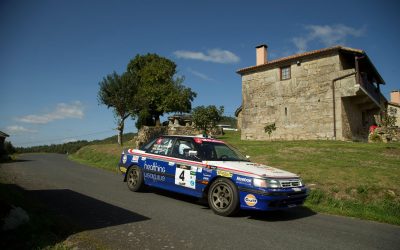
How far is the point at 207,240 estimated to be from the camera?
455 cm

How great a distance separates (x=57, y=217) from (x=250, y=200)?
11.3ft

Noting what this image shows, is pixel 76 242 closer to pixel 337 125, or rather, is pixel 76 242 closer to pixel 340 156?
pixel 340 156

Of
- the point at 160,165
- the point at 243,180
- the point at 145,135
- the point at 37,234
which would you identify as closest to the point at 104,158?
the point at 145,135

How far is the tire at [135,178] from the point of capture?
8.32 meters

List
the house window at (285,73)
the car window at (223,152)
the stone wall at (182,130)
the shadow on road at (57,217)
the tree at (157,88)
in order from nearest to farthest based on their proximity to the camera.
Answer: the shadow on road at (57,217)
the car window at (223,152)
the house window at (285,73)
the stone wall at (182,130)
the tree at (157,88)

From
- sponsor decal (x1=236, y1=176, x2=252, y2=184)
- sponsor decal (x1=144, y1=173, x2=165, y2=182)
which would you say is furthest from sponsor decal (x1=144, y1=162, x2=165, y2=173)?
sponsor decal (x1=236, y1=176, x2=252, y2=184)

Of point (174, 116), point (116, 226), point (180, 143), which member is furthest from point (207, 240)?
point (174, 116)

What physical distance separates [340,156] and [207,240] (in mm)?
10920

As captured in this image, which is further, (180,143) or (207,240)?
(180,143)

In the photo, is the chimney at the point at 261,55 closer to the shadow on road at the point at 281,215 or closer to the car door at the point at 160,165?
the car door at the point at 160,165

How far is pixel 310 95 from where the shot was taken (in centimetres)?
2470

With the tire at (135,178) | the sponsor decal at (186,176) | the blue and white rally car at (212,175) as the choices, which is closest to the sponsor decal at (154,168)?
the blue and white rally car at (212,175)

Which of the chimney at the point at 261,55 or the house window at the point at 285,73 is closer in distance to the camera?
the house window at the point at 285,73

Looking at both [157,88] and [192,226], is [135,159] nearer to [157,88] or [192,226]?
[192,226]
